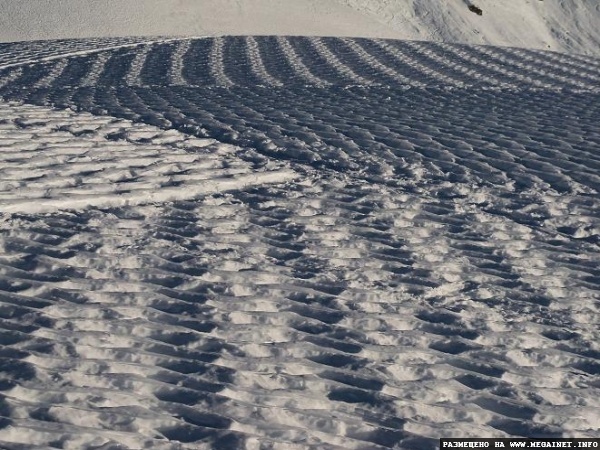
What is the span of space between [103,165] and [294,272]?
57.8 inches

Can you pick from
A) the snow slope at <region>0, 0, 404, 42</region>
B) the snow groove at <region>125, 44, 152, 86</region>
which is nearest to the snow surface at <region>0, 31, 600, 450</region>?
the snow groove at <region>125, 44, 152, 86</region>

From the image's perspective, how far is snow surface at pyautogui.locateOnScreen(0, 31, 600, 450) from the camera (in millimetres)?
2266

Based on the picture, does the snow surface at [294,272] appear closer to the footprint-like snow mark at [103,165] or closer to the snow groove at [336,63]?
the footprint-like snow mark at [103,165]

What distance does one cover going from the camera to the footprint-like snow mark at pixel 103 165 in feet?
12.1

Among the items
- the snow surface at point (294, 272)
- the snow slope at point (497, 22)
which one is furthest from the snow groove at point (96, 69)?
the snow slope at point (497, 22)

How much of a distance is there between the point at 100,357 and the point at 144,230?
1.01m

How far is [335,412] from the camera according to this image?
2.28m

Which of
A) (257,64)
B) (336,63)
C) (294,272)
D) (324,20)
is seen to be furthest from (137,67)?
(324,20)

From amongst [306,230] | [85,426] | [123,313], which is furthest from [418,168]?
[85,426]

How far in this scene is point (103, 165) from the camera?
4.18 meters

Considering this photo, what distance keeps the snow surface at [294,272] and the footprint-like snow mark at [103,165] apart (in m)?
0.02

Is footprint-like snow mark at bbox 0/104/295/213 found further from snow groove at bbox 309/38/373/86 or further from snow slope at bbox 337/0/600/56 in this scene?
snow slope at bbox 337/0/600/56

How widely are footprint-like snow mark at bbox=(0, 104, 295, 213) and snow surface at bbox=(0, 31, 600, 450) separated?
0.02 m

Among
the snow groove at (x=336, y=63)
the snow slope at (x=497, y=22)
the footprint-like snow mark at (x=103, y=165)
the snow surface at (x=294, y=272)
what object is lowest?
the snow surface at (x=294, y=272)
